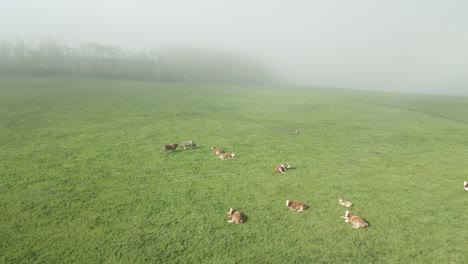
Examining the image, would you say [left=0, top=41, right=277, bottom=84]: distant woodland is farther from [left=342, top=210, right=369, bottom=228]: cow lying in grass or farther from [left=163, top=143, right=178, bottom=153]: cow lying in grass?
[left=342, top=210, right=369, bottom=228]: cow lying in grass

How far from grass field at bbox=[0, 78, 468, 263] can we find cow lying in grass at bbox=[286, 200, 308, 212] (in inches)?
6.0

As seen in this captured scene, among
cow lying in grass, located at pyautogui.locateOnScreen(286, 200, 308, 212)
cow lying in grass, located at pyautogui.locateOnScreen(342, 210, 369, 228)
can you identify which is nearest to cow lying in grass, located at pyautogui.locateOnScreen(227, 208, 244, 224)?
cow lying in grass, located at pyautogui.locateOnScreen(286, 200, 308, 212)

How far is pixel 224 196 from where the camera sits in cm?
881

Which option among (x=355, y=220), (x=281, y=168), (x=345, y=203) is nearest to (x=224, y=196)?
(x=281, y=168)

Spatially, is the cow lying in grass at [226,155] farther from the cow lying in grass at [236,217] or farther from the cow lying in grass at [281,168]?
the cow lying in grass at [236,217]

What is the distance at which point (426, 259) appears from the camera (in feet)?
20.0

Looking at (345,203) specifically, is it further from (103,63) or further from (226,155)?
(103,63)

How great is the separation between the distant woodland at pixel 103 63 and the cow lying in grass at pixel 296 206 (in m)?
66.8

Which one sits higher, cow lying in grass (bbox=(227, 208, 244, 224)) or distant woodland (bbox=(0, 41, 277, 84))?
distant woodland (bbox=(0, 41, 277, 84))

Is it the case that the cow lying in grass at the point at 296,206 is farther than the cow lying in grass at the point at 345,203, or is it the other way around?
the cow lying in grass at the point at 345,203

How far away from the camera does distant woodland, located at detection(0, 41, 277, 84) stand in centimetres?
6673

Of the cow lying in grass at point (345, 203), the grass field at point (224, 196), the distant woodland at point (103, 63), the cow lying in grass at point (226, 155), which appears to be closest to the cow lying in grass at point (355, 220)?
the grass field at point (224, 196)

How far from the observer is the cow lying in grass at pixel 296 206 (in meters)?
7.92

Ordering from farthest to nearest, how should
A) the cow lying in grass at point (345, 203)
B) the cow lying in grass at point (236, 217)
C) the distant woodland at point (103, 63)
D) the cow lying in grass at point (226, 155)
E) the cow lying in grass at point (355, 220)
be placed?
the distant woodland at point (103, 63) < the cow lying in grass at point (226, 155) < the cow lying in grass at point (345, 203) < the cow lying in grass at point (236, 217) < the cow lying in grass at point (355, 220)
